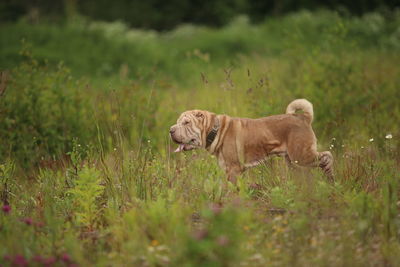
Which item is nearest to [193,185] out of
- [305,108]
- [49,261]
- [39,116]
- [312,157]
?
[312,157]

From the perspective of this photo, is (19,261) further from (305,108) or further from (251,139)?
(305,108)

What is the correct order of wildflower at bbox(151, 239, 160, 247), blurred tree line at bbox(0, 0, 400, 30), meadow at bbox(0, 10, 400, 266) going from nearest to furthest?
1. meadow at bbox(0, 10, 400, 266)
2. wildflower at bbox(151, 239, 160, 247)
3. blurred tree line at bbox(0, 0, 400, 30)

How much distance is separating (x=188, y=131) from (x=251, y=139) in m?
0.80

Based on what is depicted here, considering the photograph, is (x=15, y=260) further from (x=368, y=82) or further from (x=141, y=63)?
(x=141, y=63)

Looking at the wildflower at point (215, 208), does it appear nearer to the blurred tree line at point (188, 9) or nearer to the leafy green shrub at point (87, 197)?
the leafy green shrub at point (87, 197)

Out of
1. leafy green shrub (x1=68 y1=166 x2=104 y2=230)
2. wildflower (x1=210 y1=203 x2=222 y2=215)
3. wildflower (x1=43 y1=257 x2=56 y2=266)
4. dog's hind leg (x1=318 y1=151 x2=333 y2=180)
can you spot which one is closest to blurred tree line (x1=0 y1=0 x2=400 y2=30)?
dog's hind leg (x1=318 y1=151 x2=333 y2=180)

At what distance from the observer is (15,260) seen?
3801 mm

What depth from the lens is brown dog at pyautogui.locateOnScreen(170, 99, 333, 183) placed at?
599 cm

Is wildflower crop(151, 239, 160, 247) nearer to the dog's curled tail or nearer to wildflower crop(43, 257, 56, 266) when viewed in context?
wildflower crop(43, 257, 56, 266)

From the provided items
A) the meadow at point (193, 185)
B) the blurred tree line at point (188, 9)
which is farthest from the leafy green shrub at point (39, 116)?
the blurred tree line at point (188, 9)

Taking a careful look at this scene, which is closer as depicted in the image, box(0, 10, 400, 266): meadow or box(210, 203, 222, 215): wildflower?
box(0, 10, 400, 266): meadow

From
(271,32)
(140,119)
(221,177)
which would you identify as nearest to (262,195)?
(221,177)

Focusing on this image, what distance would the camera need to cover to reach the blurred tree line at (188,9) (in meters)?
28.0

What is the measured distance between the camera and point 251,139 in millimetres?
6129
